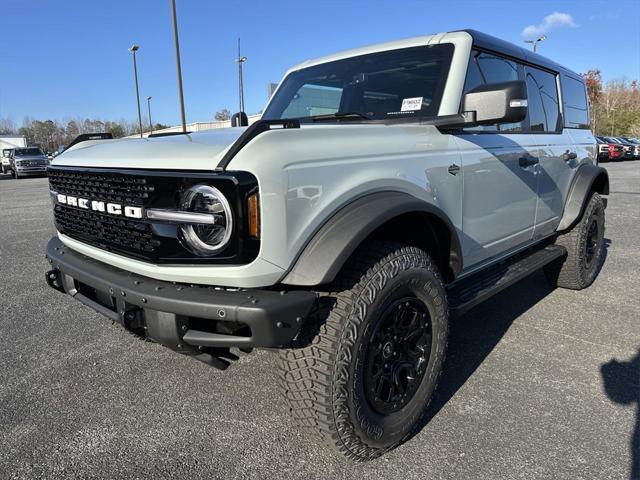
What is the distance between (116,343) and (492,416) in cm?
255

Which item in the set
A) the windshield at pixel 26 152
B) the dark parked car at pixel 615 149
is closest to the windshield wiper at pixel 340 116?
the windshield at pixel 26 152

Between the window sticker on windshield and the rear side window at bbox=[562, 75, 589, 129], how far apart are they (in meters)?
2.31

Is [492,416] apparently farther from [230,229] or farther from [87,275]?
[87,275]

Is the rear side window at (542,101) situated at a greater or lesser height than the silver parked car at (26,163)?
greater

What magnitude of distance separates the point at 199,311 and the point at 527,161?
8.48ft

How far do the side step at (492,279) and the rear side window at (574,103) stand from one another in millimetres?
1355

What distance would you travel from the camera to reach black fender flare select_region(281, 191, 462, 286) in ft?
5.97

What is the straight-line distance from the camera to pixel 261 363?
314 centimetres

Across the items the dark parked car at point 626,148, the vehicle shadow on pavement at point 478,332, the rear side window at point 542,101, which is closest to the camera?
the vehicle shadow on pavement at point 478,332

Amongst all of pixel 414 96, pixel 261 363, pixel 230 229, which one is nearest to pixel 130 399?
pixel 261 363

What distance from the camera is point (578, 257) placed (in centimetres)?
431

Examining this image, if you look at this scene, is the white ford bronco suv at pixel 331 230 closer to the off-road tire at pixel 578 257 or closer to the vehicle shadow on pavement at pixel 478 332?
the vehicle shadow on pavement at pixel 478 332

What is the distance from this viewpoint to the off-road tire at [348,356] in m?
1.93

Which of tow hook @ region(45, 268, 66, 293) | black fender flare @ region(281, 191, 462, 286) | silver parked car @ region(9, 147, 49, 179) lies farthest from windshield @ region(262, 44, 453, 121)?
silver parked car @ region(9, 147, 49, 179)
